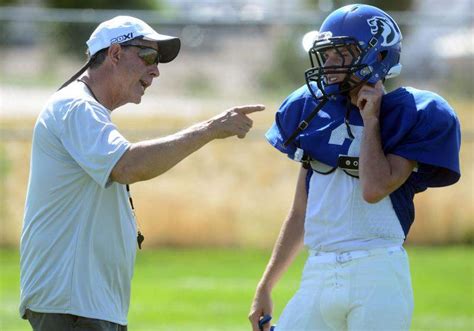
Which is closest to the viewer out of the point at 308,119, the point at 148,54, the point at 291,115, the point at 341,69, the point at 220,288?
the point at 341,69

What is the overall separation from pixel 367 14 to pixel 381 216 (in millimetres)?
839

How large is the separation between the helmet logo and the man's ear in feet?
3.48

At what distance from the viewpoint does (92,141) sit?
14.7 ft

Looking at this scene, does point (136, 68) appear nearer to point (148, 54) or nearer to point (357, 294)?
point (148, 54)

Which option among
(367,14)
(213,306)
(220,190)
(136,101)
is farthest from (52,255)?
(220,190)

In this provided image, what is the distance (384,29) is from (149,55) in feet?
3.35

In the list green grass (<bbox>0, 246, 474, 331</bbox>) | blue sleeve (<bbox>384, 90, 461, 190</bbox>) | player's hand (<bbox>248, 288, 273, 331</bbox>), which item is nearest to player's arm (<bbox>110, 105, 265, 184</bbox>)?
blue sleeve (<bbox>384, 90, 461, 190</bbox>)

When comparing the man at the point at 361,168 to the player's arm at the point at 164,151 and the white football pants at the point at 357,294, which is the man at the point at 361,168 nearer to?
the white football pants at the point at 357,294

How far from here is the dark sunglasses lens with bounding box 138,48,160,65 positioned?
194 inches

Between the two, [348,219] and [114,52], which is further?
[114,52]

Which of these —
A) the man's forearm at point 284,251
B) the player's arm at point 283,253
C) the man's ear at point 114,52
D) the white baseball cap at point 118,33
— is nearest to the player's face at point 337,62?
the player's arm at point 283,253

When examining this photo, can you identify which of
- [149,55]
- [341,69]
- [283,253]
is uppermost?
[149,55]

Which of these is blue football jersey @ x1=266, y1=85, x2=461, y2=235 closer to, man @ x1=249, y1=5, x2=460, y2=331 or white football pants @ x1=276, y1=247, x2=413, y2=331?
man @ x1=249, y1=5, x2=460, y2=331

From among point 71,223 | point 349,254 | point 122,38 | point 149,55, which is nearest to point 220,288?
point 149,55
